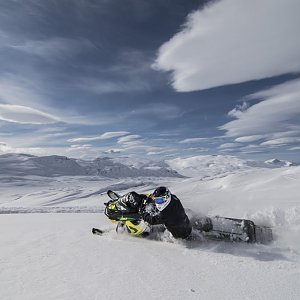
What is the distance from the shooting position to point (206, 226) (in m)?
6.27

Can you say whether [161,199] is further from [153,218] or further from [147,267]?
[147,267]

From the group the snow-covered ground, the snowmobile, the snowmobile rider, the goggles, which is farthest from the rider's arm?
the snow-covered ground

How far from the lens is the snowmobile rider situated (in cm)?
591

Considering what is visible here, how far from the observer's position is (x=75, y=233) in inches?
289

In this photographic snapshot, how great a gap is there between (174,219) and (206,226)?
83 cm

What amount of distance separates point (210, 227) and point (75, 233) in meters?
3.38

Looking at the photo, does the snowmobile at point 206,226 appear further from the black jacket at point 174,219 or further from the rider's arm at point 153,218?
the black jacket at point 174,219

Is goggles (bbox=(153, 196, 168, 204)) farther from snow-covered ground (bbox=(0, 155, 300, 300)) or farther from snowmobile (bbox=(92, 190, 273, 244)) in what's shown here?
snow-covered ground (bbox=(0, 155, 300, 300))

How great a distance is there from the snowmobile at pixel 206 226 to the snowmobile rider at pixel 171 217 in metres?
0.19

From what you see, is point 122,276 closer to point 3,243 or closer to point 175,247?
point 175,247

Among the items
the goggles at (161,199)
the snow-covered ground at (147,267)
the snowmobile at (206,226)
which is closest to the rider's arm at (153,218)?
the snowmobile at (206,226)

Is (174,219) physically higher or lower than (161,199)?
lower

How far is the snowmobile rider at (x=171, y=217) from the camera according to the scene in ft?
19.4

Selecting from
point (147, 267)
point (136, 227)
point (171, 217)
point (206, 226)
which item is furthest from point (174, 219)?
point (147, 267)
